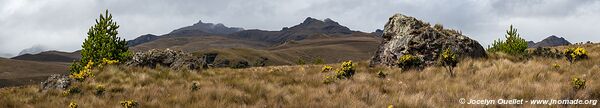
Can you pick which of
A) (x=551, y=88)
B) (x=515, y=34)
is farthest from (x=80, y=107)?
(x=515, y=34)

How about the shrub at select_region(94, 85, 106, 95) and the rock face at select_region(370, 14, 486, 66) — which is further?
the rock face at select_region(370, 14, 486, 66)

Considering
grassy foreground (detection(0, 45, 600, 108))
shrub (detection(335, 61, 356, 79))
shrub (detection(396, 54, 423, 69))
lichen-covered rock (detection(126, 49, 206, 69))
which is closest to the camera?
grassy foreground (detection(0, 45, 600, 108))

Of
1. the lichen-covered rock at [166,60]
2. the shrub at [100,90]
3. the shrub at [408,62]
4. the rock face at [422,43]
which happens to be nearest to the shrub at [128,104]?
the shrub at [100,90]

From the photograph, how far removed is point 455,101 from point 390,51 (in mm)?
11233

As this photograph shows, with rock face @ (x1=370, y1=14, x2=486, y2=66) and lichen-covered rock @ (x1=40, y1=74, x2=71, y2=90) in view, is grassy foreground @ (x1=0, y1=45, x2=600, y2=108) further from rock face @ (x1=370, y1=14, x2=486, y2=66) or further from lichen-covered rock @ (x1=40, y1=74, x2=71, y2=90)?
rock face @ (x1=370, y1=14, x2=486, y2=66)

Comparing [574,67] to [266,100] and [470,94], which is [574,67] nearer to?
[470,94]

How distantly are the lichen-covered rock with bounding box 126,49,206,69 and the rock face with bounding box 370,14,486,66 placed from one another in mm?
8438

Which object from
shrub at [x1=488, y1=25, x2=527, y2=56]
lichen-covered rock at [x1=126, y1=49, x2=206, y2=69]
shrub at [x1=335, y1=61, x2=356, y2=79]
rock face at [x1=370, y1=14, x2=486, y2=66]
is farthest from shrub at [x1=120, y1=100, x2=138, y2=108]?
shrub at [x1=488, y1=25, x2=527, y2=56]

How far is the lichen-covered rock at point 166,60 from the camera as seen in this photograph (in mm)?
20125

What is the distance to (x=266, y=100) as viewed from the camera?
10516 mm

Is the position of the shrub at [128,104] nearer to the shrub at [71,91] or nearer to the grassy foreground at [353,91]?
the grassy foreground at [353,91]

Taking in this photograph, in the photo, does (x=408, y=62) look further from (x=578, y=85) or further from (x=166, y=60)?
(x=166, y=60)

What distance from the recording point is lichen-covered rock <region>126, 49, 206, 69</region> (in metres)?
20.1

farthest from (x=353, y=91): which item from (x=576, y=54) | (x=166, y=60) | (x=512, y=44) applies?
(x=512, y=44)
